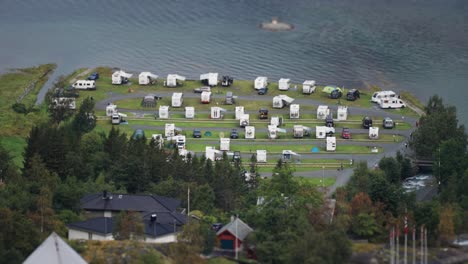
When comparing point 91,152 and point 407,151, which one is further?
point 407,151

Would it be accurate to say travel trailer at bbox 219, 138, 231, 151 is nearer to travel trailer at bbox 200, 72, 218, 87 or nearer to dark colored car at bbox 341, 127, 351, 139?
dark colored car at bbox 341, 127, 351, 139

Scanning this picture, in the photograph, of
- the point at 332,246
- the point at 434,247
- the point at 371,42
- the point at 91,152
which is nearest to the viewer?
the point at 332,246

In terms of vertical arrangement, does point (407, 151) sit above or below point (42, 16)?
below

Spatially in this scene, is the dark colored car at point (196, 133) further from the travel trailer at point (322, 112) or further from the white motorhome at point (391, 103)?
the white motorhome at point (391, 103)

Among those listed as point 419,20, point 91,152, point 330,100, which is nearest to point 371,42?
point 419,20

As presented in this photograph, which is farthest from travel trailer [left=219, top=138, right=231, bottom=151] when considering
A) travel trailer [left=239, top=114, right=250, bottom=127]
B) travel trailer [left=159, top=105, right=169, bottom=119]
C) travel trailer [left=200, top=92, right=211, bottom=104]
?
travel trailer [left=200, top=92, right=211, bottom=104]

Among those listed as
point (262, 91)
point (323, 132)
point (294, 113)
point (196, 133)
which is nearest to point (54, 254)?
point (196, 133)

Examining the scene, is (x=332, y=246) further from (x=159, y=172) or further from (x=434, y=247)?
Result: (x=159, y=172)
